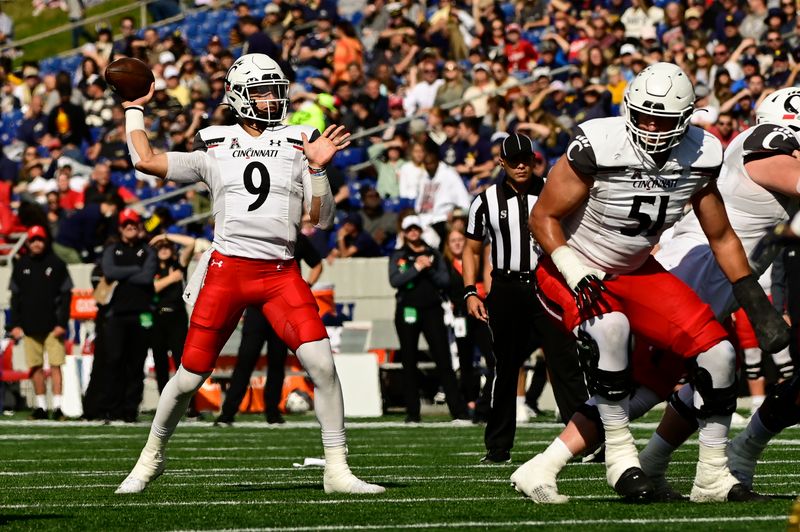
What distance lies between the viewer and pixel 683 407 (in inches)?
259

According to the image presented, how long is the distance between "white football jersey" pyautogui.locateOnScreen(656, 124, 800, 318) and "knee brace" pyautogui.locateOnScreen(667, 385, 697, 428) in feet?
2.15

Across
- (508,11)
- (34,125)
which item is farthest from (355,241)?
(34,125)

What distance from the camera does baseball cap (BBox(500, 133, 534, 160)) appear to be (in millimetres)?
9323

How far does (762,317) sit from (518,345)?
3137mm

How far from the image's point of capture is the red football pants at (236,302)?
726 cm

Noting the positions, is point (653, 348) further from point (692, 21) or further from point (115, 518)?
point (692, 21)

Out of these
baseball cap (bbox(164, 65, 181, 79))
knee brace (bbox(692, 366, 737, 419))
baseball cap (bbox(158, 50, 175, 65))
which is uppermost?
baseball cap (bbox(158, 50, 175, 65))

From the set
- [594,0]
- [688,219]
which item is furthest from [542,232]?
[594,0]

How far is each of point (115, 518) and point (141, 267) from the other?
8.65 m

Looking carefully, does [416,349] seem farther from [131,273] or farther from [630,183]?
[630,183]

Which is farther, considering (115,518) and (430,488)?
(430,488)

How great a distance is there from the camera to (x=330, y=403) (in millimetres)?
7242

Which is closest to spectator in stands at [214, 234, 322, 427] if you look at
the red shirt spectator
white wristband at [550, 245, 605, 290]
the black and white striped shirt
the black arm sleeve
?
the black arm sleeve

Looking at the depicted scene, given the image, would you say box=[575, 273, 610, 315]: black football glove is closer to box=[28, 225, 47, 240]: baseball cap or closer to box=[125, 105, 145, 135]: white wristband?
box=[125, 105, 145, 135]: white wristband
